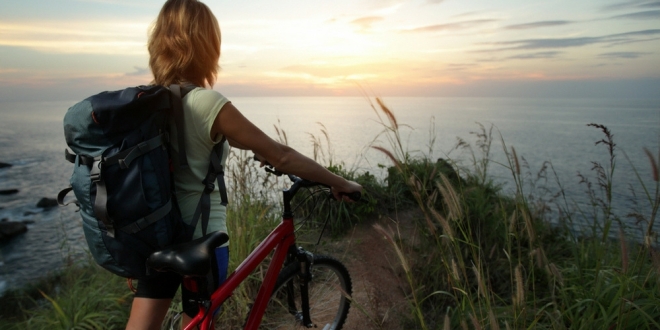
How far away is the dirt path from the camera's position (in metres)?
3.66

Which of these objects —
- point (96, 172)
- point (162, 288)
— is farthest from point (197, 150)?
point (162, 288)

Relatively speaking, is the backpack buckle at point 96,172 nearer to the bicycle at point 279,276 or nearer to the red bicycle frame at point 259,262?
the bicycle at point 279,276

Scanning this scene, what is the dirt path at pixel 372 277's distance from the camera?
3.66 meters

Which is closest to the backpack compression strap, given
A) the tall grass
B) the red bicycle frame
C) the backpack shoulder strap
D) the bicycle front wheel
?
the backpack shoulder strap

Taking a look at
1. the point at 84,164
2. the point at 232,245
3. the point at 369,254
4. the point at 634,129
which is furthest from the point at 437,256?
the point at 634,129

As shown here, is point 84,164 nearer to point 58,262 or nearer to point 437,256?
point 437,256

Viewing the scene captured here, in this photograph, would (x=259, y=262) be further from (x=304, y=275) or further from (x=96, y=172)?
(x=96, y=172)

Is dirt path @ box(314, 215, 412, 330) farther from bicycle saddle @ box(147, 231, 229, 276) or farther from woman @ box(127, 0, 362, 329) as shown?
bicycle saddle @ box(147, 231, 229, 276)

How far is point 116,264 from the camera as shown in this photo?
1816 mm

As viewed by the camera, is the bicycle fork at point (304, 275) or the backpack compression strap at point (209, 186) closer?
the backpack compression strap at point (209, 186)

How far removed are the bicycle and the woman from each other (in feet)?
0.66

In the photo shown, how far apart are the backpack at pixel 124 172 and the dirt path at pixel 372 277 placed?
1.91 metres

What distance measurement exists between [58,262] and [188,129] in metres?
4.24

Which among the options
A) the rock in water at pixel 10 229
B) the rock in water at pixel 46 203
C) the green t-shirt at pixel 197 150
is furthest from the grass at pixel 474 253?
the rock in water at pixel 46 203
